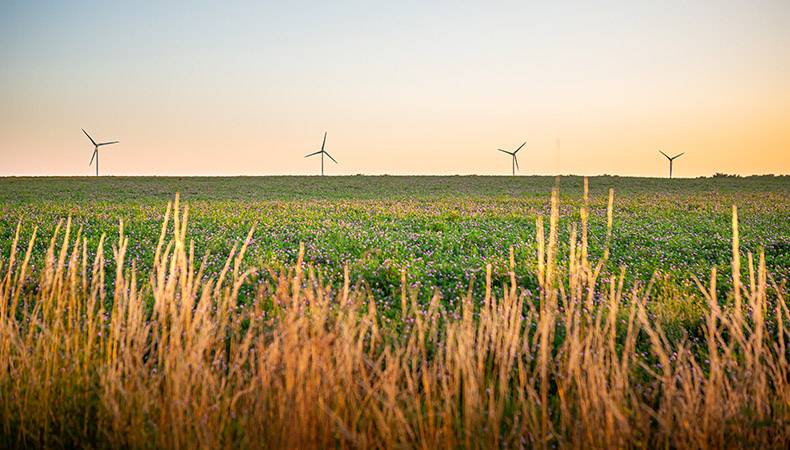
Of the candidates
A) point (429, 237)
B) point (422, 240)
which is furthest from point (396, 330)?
point (429, 237)

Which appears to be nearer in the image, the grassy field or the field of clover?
the grassy field

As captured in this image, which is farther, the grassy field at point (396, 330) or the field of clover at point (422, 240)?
the field of clover at point (422, 240)

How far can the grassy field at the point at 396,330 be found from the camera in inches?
139

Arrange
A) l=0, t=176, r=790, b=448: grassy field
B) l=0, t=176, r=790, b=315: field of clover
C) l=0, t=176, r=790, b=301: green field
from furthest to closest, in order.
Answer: l=0, t=176, r=790, b=301: green field < l=0, t=176, r=790, b=315: field of clover < l=0, t=176, r=790, b=448: grassy field

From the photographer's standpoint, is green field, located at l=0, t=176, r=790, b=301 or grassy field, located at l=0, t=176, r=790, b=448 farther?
green field, located at l=0, t=176, r=790, b=301

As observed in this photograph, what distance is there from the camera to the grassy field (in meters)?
3.52

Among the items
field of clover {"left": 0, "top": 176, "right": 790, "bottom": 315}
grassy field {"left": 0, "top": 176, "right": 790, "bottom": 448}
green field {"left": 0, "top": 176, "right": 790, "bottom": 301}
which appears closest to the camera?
grassy field {"left": 0, "top": 176, "right": 790, "bottom": 448}

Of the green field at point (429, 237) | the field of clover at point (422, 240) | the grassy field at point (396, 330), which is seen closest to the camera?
the grassy field at point (396, 330)

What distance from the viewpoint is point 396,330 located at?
603 cm

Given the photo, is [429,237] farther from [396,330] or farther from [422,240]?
[396,330]

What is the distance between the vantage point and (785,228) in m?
14.2

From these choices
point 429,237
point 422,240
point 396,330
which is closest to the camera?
point 396,330

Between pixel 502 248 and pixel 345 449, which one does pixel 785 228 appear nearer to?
pixel 502 248

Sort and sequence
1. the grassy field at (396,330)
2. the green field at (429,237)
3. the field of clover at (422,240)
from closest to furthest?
the grassy field at (396,330), the field of clover at (422,240), the green field at (429,237)
